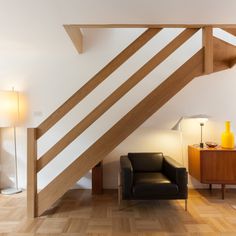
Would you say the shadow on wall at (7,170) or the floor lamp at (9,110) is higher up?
the floor lamp at (9,110)

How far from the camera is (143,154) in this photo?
4.17 metres

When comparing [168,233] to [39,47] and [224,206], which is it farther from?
[39,47]

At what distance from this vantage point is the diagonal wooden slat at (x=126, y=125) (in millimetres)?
3197

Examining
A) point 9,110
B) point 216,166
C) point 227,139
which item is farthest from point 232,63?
point 9,110

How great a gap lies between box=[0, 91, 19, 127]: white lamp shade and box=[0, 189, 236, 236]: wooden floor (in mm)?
1210

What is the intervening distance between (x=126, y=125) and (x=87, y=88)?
0.72 metres

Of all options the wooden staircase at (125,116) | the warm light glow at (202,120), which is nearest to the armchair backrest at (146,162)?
the warm light glow at (202,120)

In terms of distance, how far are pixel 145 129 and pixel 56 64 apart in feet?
6.35

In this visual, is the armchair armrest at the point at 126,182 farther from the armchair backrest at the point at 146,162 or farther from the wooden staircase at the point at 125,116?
the armchair backrest at the point at 146,162

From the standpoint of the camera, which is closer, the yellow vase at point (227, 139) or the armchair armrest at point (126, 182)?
the armchair armrest at point (126, 182)

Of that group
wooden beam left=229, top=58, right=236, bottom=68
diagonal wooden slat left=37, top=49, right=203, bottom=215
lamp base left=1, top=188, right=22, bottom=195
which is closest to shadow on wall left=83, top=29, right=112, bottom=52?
diagonal wooden slat left=37, top=49, right=203, bottom=215

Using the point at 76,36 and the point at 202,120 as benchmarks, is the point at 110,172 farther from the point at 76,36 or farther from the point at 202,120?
the point at 76,36

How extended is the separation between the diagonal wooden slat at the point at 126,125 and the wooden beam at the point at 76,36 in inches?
51.9

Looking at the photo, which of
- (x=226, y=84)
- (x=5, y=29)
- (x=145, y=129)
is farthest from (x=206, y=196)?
(x=5, y=29)
